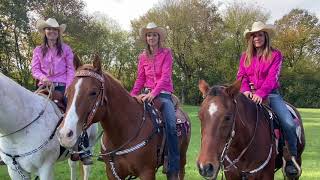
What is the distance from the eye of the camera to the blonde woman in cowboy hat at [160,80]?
607 centimetres

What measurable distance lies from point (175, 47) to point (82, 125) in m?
43.8

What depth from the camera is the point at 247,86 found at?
20.6 feet

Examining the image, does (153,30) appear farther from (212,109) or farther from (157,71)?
(212,109)

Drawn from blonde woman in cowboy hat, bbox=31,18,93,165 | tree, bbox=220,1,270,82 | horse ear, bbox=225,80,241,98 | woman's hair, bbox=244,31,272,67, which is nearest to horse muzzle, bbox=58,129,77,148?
horse ear, bbox=225,80,241,98

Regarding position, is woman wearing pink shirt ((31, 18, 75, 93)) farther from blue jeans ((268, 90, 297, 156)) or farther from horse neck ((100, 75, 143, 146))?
blue jeans ((268, 90, 297, 156))

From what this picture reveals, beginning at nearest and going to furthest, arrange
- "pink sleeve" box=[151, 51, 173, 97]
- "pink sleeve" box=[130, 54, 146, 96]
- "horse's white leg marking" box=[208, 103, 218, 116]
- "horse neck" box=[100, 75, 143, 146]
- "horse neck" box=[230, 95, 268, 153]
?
"horse's white leg marking" box=[208, 103, 218, 116] < "horse neck" box=[230, 95, 268, 153] < "horse neck" box=[100, 75, 143, 146] < "pink sleeve" box=[151, 51, 173, 97] < "pink sleeve" box=[130, 54, 146, 96]

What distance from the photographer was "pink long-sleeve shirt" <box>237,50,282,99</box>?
5.93 metres

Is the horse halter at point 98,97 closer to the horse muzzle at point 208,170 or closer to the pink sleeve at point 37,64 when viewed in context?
the horse muzzle at point 208,170

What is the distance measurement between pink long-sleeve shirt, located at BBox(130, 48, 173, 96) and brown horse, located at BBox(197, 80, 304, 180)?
147cm

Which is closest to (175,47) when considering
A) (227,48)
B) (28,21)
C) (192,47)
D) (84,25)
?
(192,47)

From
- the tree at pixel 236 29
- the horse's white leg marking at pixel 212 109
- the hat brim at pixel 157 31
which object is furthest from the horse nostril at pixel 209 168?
the tree at pixel 236 29

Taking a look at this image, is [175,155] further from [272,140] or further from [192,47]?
[192,47]

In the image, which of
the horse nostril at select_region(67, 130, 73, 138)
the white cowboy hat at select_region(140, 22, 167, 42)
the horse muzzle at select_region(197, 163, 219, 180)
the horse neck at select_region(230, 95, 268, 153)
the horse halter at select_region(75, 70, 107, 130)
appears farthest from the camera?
the white cowboy hat at select_region(140, 22, 167, 42)

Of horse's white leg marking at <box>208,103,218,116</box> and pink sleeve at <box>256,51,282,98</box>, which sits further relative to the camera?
pink sleeve at <box>256,51,282,98</box>
